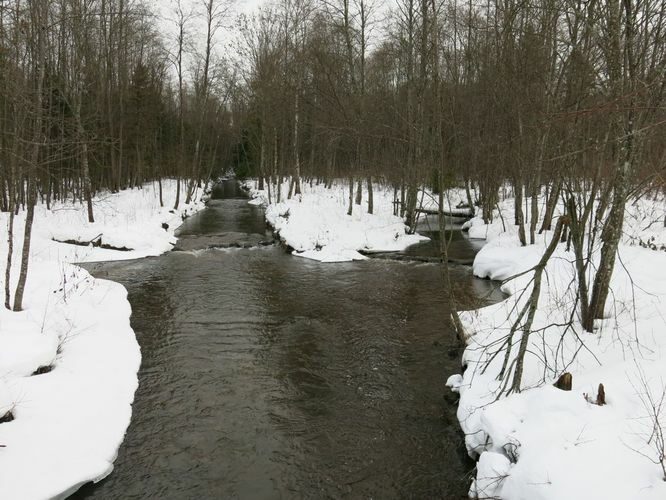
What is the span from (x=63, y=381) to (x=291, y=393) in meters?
3.21

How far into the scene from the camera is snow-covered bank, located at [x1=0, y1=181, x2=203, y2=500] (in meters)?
4.84

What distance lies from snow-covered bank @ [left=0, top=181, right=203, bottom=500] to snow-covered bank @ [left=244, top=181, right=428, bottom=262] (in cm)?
768

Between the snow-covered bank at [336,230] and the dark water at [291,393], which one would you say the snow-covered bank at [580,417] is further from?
the snow-covered bank at [336,230]

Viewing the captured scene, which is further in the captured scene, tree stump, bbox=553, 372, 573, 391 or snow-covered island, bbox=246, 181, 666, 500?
tree stump, bbox=553, 372, 573, 391

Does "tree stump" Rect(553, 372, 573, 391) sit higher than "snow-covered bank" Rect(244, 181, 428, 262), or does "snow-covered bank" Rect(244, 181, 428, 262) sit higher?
"snow-covered bank" Rect(244, 181, 428, 262)

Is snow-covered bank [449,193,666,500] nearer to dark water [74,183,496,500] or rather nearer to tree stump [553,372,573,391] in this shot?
tree stump [553,372,573,391]

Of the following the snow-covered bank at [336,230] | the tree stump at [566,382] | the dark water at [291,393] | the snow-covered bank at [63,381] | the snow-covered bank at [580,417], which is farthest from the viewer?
the snow-covered bank at [336,230]

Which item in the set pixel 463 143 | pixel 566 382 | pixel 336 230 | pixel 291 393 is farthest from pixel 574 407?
pixel 463 143

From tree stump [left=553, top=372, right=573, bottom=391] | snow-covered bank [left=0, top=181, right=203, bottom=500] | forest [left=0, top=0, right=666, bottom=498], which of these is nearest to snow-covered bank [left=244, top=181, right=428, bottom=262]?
forest [left=0, top=0, right=666, bottom=498]

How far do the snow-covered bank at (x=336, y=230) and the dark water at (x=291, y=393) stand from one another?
420 cm

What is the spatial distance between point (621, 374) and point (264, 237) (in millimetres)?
16832

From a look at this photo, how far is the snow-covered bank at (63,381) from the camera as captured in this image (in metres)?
4.84

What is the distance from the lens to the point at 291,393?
273 inches

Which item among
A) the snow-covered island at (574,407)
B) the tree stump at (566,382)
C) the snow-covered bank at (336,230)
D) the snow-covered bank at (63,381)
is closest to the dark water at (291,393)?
the snow-covered bank at (63,381)
